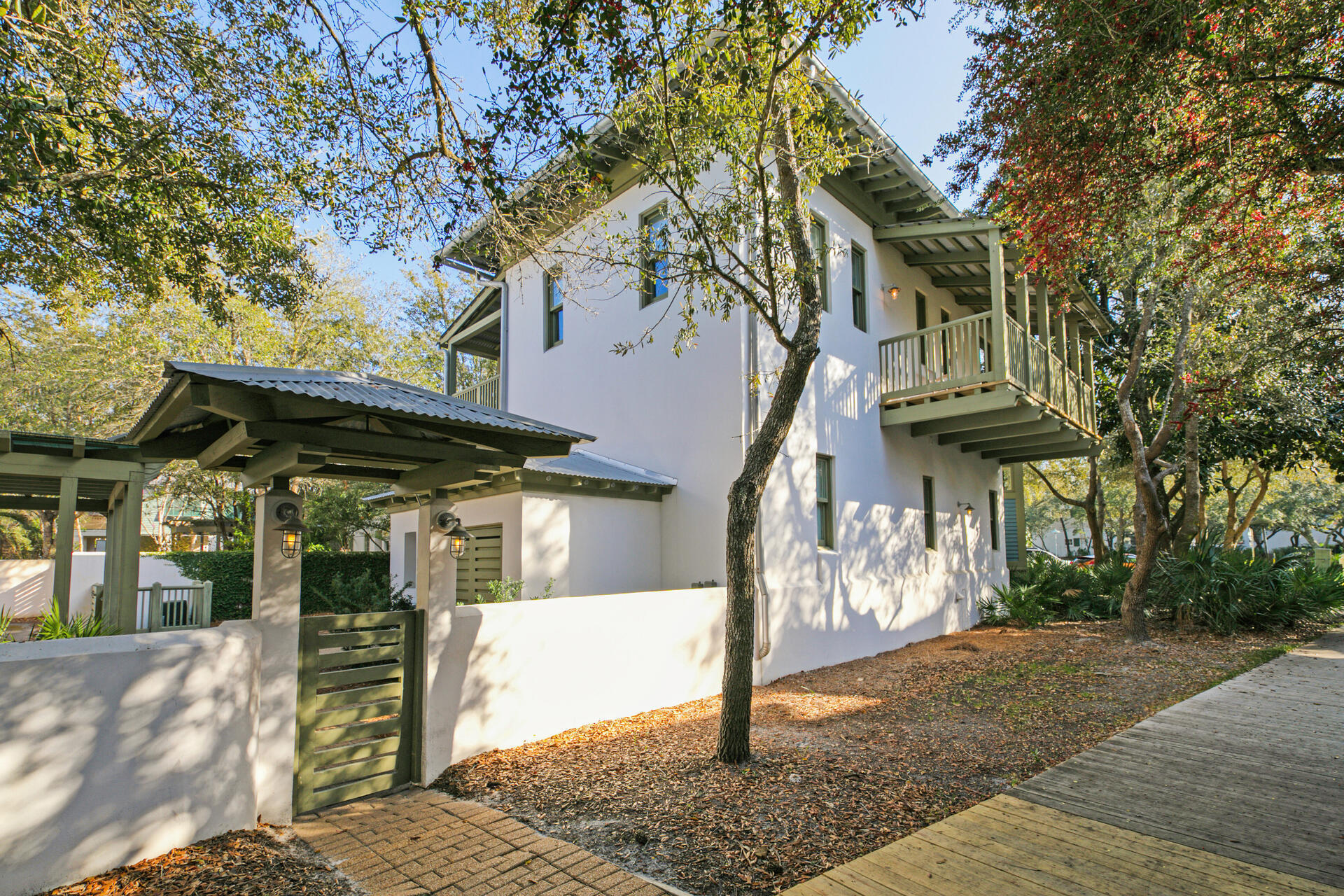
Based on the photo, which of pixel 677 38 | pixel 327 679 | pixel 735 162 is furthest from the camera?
pixel 735 162

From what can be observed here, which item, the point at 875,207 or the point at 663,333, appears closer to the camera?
the point at 663,333

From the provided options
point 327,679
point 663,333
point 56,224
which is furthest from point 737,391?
point 56,224

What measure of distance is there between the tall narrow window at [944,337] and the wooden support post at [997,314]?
3.44 feet


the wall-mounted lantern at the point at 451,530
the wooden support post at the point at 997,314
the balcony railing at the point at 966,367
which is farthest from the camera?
the balcony railing at the point at 966,367

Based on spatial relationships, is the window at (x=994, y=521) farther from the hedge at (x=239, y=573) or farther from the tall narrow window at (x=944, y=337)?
the hedge at (x=239, y=573)

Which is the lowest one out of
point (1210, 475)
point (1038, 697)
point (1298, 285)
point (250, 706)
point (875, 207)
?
point (1038, 697)

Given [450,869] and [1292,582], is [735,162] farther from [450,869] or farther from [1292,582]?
[1292,582]

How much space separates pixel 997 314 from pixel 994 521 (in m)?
7.00

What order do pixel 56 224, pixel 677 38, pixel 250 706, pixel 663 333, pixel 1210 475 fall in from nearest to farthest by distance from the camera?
1. pixel 250 706
2. pixel 677 38
3. pixel 56 224
4. pixel 663 333
5. pixel 1210 475

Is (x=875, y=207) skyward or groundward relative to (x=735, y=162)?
skyward

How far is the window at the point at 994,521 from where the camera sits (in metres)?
15.6

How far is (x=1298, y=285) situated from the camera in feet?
24.0

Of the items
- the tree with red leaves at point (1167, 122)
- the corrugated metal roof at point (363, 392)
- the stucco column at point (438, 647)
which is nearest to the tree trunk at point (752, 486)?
the corrugated metal roof at point (363, 392)

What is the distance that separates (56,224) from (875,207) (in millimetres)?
10822
